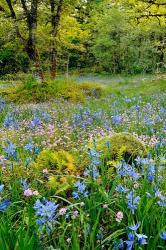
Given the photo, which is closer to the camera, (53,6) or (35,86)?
(35,86)

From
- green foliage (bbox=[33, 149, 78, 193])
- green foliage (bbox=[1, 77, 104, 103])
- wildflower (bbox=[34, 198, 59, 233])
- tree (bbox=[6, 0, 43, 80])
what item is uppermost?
tree (bbox=[6, 0, 43, 80])

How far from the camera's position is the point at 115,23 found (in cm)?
2947

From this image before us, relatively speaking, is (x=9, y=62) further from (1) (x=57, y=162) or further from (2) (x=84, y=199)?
(2) (x=84, y=199)

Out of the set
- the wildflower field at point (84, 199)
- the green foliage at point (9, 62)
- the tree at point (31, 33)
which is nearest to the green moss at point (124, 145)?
the wildflower field at point (84, 199)

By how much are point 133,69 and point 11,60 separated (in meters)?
9.55

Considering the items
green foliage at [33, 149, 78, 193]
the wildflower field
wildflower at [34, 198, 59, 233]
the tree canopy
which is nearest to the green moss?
the wildflower field

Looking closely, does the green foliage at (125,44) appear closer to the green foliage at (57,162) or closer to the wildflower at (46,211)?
the green foliage at (57,162)

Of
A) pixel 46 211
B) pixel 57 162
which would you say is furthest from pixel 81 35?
pixel 46 211

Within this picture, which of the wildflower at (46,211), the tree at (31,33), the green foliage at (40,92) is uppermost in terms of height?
the tree at (31,33)

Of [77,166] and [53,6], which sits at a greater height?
[53,6]

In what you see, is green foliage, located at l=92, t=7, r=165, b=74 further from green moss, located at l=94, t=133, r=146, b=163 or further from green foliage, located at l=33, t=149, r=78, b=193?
green foliage, located at l=33, t=149, r=78, b=193

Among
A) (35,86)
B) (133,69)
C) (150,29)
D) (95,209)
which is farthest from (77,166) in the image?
(133,69)

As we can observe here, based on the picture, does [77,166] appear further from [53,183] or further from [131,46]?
[131,46]

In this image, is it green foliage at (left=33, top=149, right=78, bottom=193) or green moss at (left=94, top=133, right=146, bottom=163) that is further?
A: green moss at (left=94, top=133, right=146, bottom=163)
